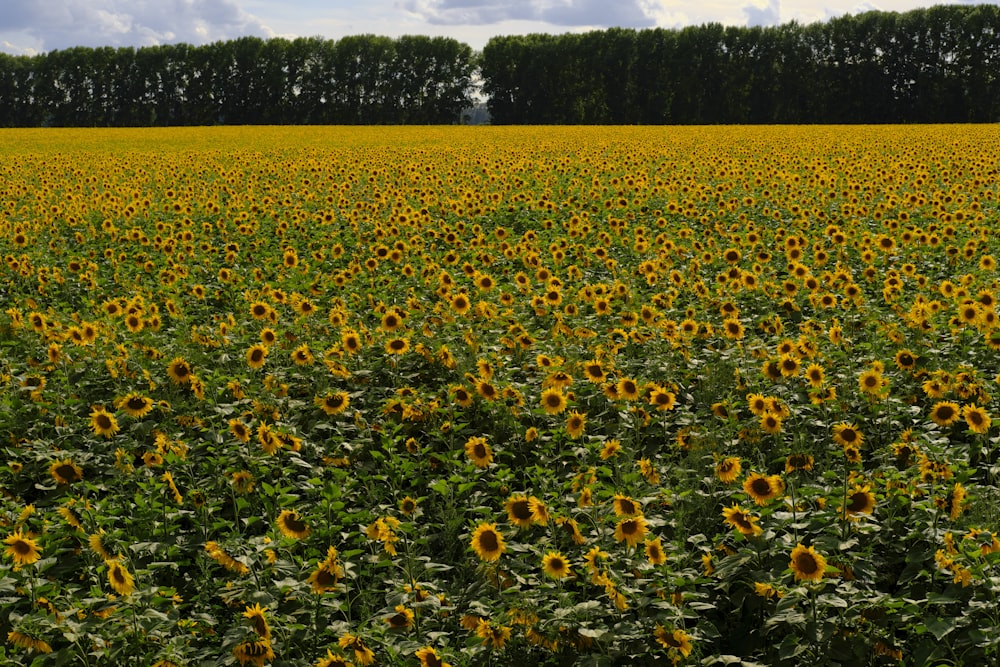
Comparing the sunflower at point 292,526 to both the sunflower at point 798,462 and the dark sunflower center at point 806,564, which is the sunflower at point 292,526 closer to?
the dark sunflower center at point 806,564

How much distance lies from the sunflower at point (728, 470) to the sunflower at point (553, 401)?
1.14 metres

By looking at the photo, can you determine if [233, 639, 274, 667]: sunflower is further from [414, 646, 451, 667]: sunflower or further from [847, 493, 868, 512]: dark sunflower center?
[847, 493, 868, 512]: dark sunflower center

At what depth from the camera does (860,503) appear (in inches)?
145

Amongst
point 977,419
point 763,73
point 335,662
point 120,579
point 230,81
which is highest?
point 763,73

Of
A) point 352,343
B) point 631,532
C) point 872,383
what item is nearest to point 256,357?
point 352,343

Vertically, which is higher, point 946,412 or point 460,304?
point 460,304

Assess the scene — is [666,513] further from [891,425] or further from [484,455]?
[891,425]

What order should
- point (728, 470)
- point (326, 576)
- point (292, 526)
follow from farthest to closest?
point (728, 470), point (292, 526), point (326, 576)

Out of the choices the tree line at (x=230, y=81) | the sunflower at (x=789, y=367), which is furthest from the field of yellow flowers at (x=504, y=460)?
the tree line at (x=230, y=81)

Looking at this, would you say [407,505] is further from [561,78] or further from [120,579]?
[561,78]

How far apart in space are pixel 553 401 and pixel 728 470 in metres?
1.27

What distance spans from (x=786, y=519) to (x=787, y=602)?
573 mm

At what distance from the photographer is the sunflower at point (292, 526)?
3.78 metres

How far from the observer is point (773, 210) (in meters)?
13.4
